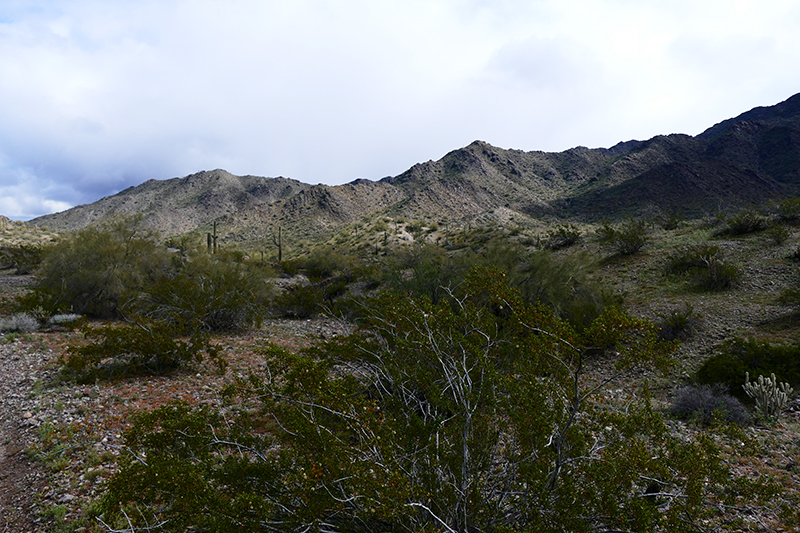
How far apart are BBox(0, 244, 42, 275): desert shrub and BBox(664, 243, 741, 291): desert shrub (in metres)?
33.1

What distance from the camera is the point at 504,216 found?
48250 mm

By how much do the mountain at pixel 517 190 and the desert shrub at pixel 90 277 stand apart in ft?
118

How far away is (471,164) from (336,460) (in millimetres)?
73173

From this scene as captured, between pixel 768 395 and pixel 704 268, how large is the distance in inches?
350

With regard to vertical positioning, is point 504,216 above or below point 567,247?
above

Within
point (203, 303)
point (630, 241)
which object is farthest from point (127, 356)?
point (630, 241)

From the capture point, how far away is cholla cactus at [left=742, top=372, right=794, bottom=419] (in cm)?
539

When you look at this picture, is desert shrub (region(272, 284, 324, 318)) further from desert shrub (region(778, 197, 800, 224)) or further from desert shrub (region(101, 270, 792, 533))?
desert shrub (region(778, 197, 800, 224))

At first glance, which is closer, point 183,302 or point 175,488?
point 175,488

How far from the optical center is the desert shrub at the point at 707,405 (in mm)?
5379

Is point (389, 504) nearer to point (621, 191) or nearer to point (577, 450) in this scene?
point (577, 450)

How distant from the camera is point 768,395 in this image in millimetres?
5496

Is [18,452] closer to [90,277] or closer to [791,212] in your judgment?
[90,277]

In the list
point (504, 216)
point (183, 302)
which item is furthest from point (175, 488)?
point (504, 216)
